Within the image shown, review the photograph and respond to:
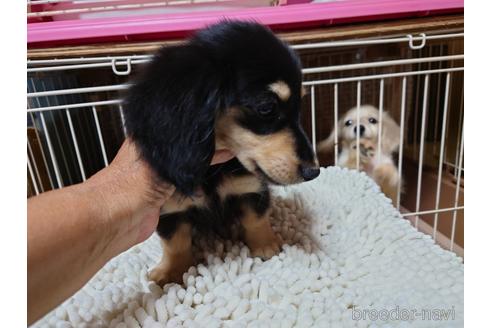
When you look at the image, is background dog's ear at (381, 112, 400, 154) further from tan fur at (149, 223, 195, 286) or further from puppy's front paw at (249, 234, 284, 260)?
tan fur at (149, 223, 195, 286)

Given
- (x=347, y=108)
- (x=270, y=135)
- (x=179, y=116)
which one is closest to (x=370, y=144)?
(x=347, y=108)

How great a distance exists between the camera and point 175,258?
2.60ft

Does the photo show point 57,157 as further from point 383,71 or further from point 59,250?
point 383,71

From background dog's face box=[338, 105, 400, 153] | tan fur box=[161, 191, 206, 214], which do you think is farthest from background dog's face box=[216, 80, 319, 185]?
background dog's face box=[338, 105, 400, 153]

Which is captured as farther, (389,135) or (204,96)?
(389,135)

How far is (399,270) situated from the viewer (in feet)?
2.59

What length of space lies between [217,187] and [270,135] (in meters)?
0.16

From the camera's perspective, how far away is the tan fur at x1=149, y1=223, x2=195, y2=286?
784mm

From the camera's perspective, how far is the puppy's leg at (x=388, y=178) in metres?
1.40

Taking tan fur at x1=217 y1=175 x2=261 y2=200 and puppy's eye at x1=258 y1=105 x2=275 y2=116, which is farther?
tan fur at x1=217 y1=175 x2=261 y2=200

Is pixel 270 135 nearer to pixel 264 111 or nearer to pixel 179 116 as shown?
pixel 264 111

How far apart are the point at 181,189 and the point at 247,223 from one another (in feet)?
0.72

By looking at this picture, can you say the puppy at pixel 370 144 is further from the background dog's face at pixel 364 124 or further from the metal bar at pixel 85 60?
the metal bar at pixel 85 60

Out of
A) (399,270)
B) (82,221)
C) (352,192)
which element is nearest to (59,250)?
(82,221)
